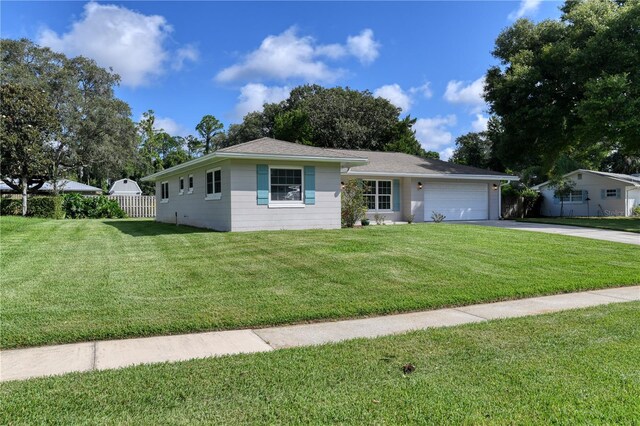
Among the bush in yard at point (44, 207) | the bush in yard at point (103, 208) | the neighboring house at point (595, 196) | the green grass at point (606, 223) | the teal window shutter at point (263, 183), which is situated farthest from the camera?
the neighboring house at point (595, 196)

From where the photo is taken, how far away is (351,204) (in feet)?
50.4

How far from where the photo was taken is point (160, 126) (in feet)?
184

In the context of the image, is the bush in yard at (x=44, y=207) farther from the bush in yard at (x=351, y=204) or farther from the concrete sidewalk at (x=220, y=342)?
the concrete sidewalk at (x=220, y=342)

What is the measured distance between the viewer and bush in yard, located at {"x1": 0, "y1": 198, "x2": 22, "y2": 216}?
77.2 ft

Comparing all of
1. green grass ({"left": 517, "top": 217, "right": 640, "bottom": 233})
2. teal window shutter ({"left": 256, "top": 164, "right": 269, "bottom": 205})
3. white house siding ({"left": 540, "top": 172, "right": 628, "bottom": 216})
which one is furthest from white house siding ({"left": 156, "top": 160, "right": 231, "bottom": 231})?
white house siding ({"left": 540, "top": 172, "right": 628, "bottom": 216})

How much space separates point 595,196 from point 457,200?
1352 centimetres

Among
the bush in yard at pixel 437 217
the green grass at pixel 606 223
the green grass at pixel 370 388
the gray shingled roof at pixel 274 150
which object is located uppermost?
the gray shingled roof at pixel 274 150

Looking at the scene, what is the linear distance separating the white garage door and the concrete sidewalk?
14.3m

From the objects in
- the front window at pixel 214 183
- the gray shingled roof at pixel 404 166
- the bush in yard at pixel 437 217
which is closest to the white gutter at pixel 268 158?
the front window at pixel 214 183

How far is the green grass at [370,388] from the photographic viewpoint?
2730 mm

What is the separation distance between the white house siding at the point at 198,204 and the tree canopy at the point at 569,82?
54.9 feet

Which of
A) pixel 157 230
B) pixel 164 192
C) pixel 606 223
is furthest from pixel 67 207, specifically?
pixel 606 223

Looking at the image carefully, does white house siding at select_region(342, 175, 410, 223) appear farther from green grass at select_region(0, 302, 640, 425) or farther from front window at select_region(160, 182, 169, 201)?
green grass at select_region(0, 302, 640, 425)

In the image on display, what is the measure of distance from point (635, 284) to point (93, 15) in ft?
51.3
